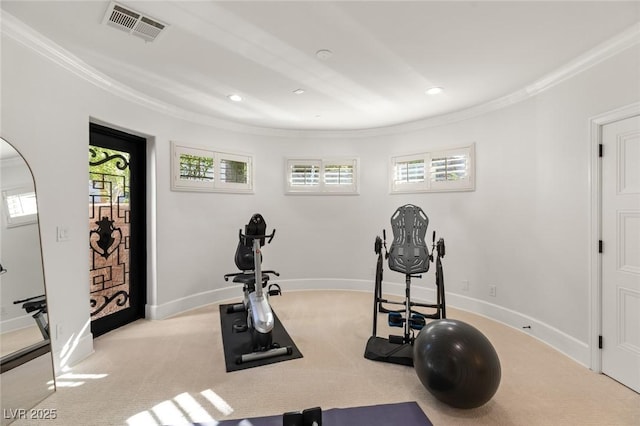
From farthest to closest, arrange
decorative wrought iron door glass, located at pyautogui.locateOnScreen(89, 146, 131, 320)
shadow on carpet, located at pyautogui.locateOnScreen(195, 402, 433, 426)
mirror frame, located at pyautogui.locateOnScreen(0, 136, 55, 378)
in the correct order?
1. decorative wrought iron door glass, located at pyautogui.locateOnScreen(89, 146, 131, 320)
2. mirror frame, located at pyautogui.locateOnScreen(0, 136, 55, 378)
3. shadow on carpet, located at pyautogui.locateOnScreen(195, 402, 433, 426)

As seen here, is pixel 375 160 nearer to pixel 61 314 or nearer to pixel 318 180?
pixel 318 180

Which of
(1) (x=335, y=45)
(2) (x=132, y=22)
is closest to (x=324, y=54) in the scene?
(1) (x=335, y=45)

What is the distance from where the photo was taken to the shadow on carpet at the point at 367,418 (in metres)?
1.91

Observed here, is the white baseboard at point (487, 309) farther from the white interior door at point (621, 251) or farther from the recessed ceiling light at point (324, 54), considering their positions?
the recessed ceiling light at point (324, 54)

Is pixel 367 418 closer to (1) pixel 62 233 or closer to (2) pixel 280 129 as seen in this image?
(1) pixel 62 233

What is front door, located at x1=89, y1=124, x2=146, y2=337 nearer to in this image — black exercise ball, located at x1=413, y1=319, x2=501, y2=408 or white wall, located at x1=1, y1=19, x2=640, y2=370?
white wall, located at x1=1, y1=19, x2=640, y2=370

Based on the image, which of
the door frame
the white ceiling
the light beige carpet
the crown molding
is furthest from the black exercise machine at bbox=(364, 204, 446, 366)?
the crown molding

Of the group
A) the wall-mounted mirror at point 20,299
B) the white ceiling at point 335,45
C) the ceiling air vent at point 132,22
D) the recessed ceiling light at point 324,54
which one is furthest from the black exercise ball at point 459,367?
the ceiling air vent at point 132,22

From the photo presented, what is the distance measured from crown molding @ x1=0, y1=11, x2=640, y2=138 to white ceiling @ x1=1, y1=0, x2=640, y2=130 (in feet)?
0.23

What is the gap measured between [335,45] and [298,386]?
270 centimetres

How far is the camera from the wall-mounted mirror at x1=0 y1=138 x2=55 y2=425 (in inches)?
79.7

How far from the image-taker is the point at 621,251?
2.39 metres

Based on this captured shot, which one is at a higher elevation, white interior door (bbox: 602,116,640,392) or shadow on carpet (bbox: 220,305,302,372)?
white interior door (bbox: 602,116,640,392)

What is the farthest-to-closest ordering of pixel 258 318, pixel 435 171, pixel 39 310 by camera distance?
pixel 435 171 → pixel 258 318 → pixel 39 310
